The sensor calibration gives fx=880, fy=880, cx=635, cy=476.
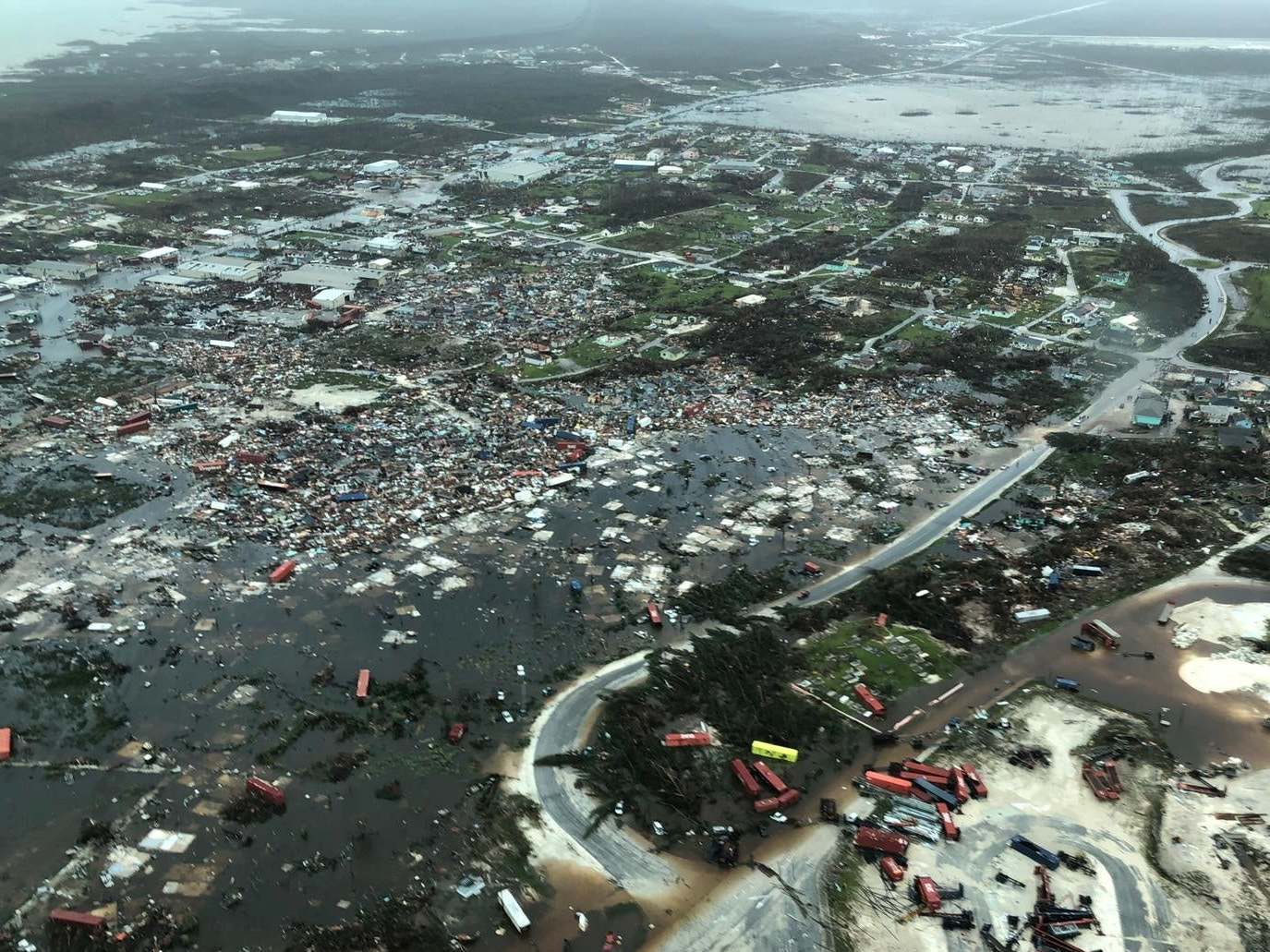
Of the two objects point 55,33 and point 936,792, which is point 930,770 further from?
point 55,33

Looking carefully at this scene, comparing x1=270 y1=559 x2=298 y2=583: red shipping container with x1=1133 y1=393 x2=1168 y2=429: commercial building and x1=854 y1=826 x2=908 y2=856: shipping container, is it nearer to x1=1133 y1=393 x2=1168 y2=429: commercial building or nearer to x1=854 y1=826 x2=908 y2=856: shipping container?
x1=854 y1=826 x2=908 y2=856: shipping container

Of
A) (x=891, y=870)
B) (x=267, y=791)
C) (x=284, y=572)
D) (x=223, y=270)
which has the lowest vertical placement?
(x=891, y=870)

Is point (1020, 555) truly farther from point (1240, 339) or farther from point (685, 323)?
point (1240, 339)

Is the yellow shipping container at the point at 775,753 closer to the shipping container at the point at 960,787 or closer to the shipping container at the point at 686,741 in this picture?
the shipping container at the point at 686,741

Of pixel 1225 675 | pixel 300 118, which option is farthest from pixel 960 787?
pixel 300 118

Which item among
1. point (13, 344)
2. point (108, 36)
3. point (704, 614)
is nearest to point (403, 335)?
point (13, 344)
